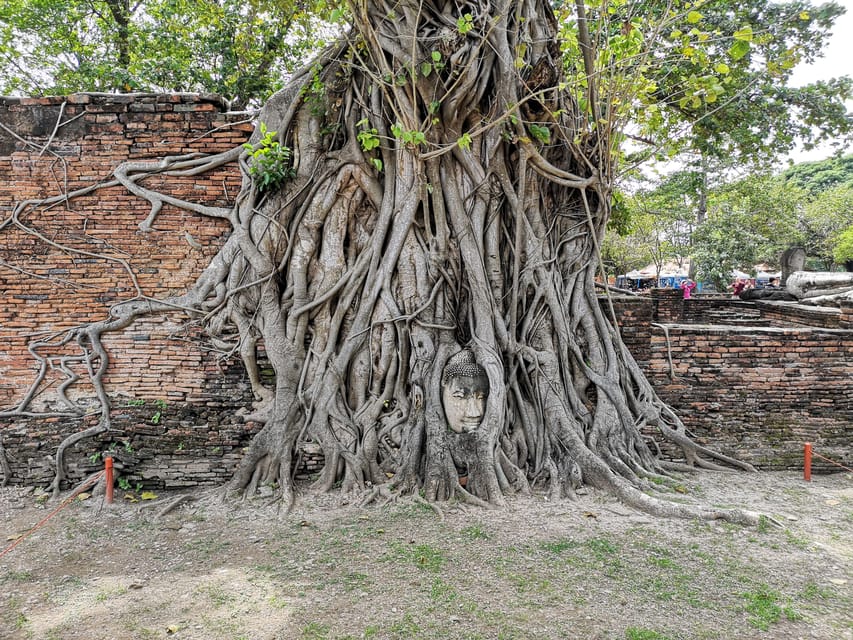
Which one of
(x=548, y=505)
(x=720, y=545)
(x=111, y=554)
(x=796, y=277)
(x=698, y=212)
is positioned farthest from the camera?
(x=698, y=212)

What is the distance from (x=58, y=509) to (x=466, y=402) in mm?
3486

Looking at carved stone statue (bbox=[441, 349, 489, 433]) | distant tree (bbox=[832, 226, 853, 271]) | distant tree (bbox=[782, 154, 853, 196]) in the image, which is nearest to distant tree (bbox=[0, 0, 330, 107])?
carved stone statue (bbox=[441, 349, 489, 433])

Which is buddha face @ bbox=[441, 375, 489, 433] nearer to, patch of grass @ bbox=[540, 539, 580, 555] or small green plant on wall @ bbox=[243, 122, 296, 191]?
patch of grass @ bbox=[540, 539, 580, 555]

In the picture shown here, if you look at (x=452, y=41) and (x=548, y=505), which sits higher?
(x=452, y=41)

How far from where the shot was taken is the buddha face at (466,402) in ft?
13.9

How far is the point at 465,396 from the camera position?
13.9 feet

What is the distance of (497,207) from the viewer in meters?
4.69

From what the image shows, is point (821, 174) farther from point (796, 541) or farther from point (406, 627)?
point (406, 627)

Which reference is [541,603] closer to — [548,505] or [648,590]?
[648,590]

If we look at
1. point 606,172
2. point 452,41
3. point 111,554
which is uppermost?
point 452,41

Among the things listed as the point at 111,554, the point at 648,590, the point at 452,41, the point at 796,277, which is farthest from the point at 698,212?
the point at 111,554

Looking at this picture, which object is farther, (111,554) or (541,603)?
(111,554)

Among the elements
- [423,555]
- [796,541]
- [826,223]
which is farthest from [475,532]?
[826,223]

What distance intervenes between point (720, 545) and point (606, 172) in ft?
10.5
